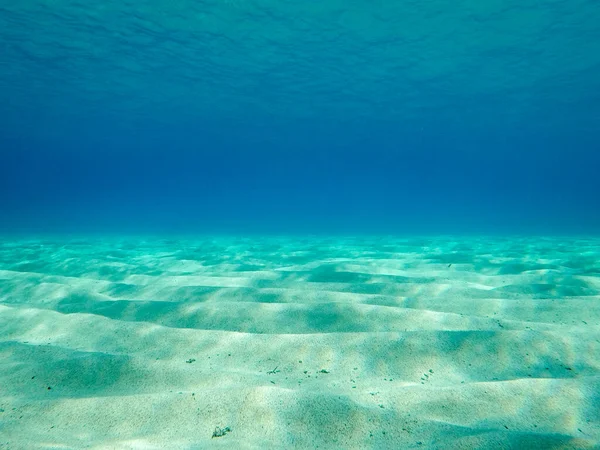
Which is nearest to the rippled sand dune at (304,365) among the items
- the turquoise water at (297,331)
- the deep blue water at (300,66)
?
the turquoise water at (297,331)

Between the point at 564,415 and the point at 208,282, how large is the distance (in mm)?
5031

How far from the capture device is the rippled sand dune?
1941 mm

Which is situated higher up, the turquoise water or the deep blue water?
the deep blue water

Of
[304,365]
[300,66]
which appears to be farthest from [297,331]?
[300,66]

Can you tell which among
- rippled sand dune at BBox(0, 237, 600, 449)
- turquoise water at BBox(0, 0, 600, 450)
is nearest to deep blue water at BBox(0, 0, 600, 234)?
turquoise water at BBox(0, 0, 600, 450)

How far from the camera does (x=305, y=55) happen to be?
1977 centimetres

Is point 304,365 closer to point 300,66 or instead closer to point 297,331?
point 297,331

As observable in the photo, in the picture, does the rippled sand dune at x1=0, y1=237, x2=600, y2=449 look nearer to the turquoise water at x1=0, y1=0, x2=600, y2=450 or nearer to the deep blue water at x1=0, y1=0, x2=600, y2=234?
the turquoise water at x1=0, y1=0, x2=600, y2=450

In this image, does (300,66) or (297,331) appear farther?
(300,66)

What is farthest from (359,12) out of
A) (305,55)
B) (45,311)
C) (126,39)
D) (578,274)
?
(45,311)

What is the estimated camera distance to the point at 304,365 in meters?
2.87

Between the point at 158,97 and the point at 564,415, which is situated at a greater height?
the point at 158,97

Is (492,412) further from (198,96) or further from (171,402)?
(198,96)

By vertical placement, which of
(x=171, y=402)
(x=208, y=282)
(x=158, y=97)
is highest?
(x=158, y=97)
